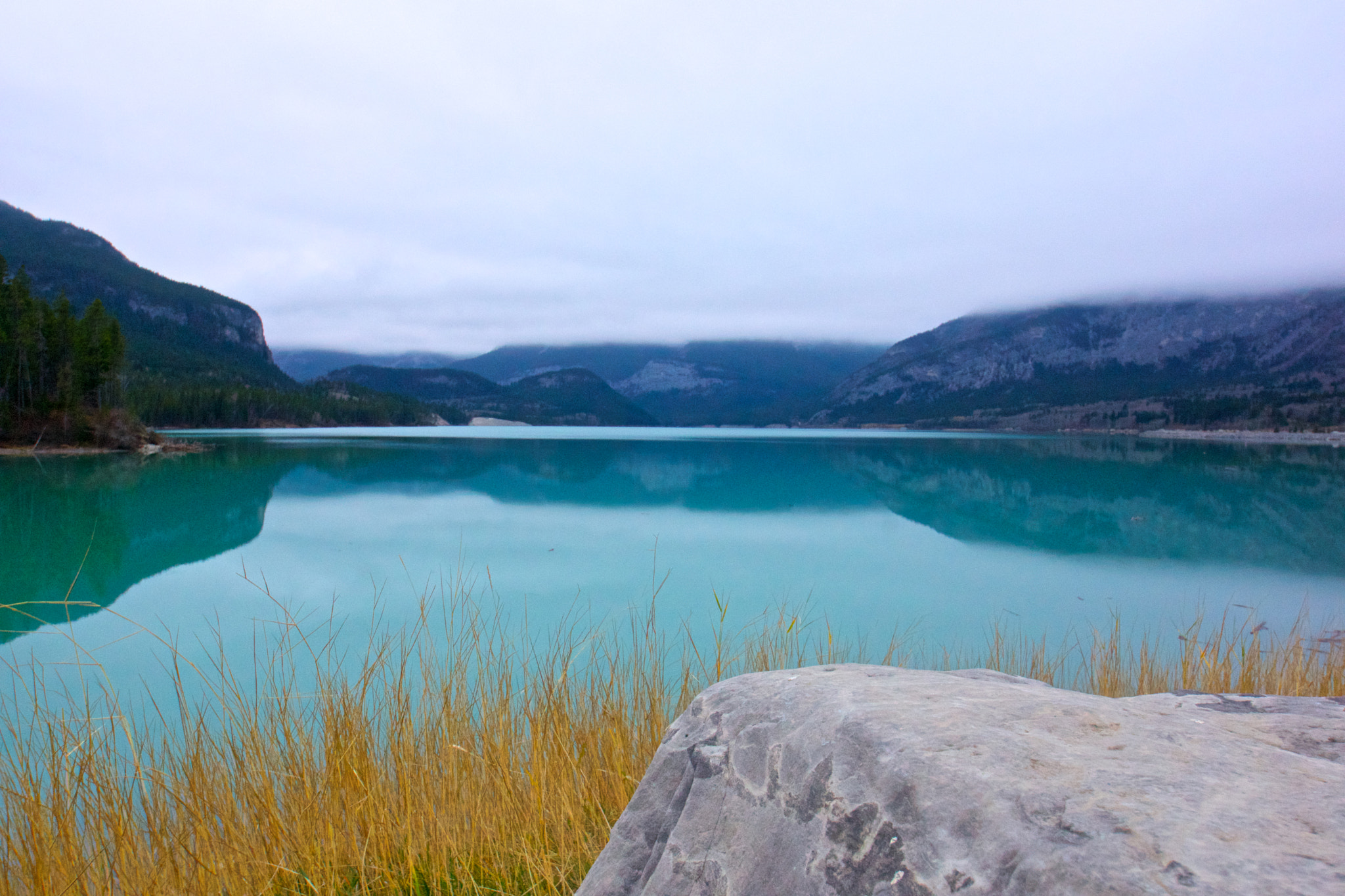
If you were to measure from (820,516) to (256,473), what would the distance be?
835 inches

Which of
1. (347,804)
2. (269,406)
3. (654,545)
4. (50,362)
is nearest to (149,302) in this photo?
(269,406)

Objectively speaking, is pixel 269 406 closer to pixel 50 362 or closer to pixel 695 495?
pixel 50 362

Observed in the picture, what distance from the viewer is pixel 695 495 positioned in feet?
79.7

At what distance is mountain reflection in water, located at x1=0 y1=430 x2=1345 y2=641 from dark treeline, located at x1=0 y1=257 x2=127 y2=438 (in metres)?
4.90

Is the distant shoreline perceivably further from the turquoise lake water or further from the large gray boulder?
the large gray boulder

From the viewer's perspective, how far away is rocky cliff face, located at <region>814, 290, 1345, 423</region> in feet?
419

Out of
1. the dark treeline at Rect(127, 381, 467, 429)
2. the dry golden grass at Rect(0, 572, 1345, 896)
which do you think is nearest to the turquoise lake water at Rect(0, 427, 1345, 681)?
the dry golden grass at Rect(0, 572, 1345, 896)

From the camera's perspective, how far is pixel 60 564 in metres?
12.0

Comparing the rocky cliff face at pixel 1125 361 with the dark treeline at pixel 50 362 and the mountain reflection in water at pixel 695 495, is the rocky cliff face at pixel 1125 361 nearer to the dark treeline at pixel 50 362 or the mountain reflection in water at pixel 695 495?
the mountain reflection in water at pixel 695 495

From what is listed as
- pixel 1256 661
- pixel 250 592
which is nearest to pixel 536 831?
pixel 1256 661

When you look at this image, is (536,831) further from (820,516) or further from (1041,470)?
(1041,470)

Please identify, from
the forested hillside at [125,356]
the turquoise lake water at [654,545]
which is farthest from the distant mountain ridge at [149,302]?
the turquoise lake water at [654,545]

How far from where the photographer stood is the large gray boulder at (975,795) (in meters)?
1.10

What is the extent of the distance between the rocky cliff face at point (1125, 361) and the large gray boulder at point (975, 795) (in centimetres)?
11859
